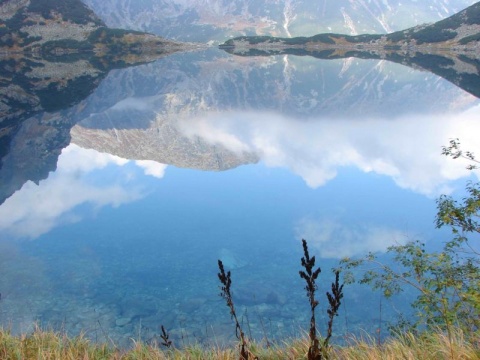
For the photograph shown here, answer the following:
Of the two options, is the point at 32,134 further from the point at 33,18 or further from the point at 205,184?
the point at 33,18

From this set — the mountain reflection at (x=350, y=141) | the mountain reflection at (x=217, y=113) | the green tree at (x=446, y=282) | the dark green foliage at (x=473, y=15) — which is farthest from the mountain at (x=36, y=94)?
the dark green foliage at (x=473, y=15)

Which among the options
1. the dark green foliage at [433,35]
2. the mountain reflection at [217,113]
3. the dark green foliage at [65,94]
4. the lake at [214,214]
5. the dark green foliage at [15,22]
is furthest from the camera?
the dark green foliage at [15,22]

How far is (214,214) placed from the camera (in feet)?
97.6

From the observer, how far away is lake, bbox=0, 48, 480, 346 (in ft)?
55.4

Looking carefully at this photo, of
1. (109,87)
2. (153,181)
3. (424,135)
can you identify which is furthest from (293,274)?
(109,87)

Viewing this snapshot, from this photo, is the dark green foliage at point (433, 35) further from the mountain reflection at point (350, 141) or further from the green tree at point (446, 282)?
the green tree at point (446, 282)

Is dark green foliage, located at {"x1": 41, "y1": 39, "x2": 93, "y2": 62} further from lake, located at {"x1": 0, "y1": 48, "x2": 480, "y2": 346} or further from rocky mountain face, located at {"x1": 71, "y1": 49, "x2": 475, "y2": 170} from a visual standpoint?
lake, located at {"x1": 0, "y1": 48, "x2": 480, "y2": 346}

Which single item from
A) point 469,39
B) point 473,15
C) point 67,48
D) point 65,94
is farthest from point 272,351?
point 473,15

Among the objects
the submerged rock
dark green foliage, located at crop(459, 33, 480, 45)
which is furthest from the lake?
dark green foliage, located at crop(459, 33, 480, 45)

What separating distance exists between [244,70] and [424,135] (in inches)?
3296

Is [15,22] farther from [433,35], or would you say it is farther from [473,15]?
[473,15]

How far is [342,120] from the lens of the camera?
72625 millimetres

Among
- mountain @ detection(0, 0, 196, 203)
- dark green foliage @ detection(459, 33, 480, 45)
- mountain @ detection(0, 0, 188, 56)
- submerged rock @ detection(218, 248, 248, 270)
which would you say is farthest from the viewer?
mountain @ detection(0, 0, 188, 56)

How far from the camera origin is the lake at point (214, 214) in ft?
55.4
